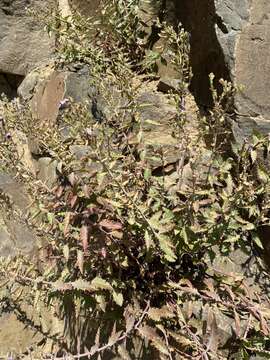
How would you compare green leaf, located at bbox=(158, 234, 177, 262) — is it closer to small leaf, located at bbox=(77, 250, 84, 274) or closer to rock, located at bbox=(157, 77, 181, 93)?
small leaf, located at bbox=(77, 250, 84, 274)

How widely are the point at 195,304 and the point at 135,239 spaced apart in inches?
16.8

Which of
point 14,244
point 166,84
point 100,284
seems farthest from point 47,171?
point 100,284

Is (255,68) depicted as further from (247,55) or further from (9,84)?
(9,84)

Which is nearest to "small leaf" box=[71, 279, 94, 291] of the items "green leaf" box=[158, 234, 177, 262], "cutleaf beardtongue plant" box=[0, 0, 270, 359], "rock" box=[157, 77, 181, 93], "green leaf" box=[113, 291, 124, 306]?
"cutleaf beardtongue plant" box=[0, 0, 270, 359]

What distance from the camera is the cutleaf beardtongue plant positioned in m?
2.44

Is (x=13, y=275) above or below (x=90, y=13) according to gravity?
below

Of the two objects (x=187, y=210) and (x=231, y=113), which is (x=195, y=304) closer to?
(x=187, y=210)

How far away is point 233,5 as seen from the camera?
3018 mm

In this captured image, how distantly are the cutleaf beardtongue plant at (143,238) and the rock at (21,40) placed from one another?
63.0 inches

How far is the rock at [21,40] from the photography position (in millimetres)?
4055

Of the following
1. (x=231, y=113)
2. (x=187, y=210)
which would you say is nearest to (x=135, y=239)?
(x=187, y=210)

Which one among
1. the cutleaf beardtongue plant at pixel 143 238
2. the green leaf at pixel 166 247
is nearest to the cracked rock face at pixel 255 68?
the cutleaf beardtongue plant at pixel 143 238

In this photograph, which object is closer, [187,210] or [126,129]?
[187,210]

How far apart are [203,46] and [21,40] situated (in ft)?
5.07
